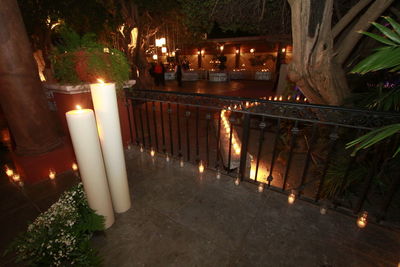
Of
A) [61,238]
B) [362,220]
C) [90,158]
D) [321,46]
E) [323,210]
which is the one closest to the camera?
[61,238]

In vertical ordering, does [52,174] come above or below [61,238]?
below

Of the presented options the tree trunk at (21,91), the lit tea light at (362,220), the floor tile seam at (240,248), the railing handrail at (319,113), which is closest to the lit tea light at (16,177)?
the tree trunk at (21,91)

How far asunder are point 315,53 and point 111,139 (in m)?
2.67

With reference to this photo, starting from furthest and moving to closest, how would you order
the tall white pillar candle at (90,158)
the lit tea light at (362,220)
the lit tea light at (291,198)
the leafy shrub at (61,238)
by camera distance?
1. the lit tea light at (291,198)
2. the lit tea light at (362,220)
3. the tall white pillar candle at (90,158)
4. the leafy shrub at (61,238)

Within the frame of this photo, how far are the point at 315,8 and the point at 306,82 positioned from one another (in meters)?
0.92

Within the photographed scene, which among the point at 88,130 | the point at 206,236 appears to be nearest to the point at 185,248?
the point at 206,236

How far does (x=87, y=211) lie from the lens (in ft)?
5.03

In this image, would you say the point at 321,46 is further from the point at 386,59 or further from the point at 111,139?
the point at 111,139

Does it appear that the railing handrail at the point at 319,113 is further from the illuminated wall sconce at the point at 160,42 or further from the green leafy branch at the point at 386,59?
the illuminated wall sconce at the point at 160,42

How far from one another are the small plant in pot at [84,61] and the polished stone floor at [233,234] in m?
1.36

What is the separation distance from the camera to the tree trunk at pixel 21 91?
6.53 feet

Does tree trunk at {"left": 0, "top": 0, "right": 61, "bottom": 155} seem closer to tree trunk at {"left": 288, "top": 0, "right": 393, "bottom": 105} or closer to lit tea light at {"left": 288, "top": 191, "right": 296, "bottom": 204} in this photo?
lit tea light at {"left": 288, "top": 191, "right": 296, "bottom": 204}

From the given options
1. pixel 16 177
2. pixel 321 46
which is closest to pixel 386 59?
pixel 321 46

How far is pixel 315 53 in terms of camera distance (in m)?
2.55
